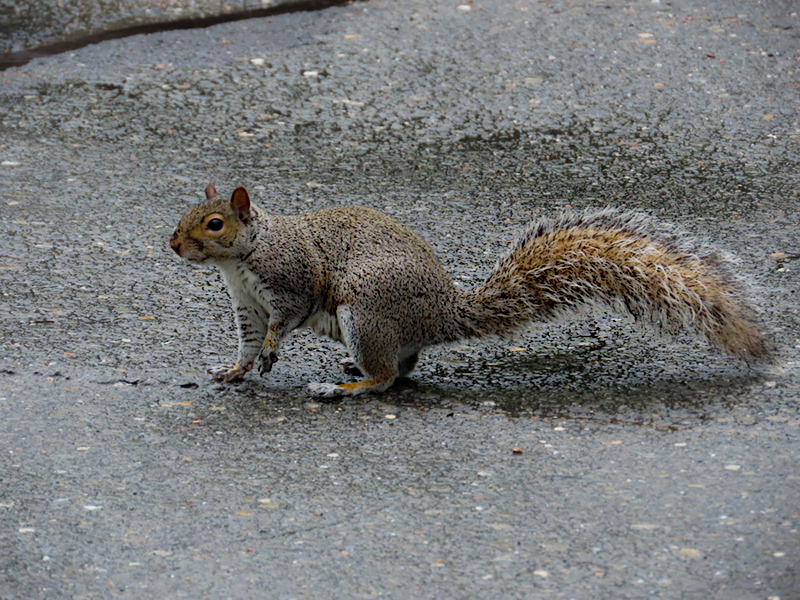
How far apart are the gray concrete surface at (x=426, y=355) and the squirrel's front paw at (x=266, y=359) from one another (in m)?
0.09

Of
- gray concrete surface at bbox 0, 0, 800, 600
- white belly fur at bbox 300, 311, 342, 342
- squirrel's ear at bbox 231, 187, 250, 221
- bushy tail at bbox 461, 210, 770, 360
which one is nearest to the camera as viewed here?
gray concrete surface at bbox 0, 0, 800, 600

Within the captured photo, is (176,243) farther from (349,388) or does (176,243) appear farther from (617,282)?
(617,282)

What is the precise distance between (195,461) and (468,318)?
3.89 feet

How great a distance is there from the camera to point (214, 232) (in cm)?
390

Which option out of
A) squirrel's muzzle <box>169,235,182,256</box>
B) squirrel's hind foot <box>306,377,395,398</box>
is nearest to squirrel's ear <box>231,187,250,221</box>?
squirrel's muzzle <box>169,235,182,256</box>

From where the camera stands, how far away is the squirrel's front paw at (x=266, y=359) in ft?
13.1

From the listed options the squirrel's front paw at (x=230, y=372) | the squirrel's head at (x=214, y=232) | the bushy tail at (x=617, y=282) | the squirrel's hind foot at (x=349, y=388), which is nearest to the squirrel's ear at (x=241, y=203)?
the squirrel's head at (x=214, y=232)

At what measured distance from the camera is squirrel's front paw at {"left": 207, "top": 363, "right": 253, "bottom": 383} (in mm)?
4094

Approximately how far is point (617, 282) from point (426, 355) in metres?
0.93

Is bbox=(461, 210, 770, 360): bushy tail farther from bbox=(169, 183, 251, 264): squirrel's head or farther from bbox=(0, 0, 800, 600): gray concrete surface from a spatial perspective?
bbox=(169, 183, 251, 264): squirrel's head

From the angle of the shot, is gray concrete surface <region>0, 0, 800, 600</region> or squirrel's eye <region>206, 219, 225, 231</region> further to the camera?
squirrel's eye <region>206, 219, 225, 231</region>

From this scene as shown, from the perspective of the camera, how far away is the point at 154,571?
9.40 feet

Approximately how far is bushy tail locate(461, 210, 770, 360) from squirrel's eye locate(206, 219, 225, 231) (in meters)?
0.98

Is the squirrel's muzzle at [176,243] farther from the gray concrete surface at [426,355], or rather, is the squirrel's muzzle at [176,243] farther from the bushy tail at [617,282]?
the bushy tail at [617,282]
